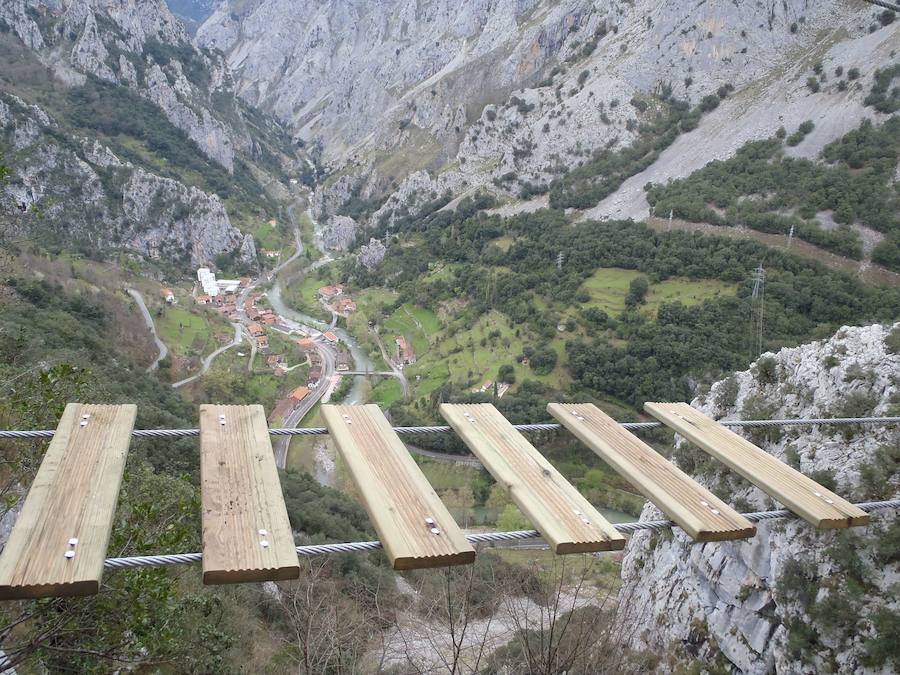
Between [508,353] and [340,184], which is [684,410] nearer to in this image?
[508,353]

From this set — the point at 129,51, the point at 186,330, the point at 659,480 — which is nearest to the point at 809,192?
the point at 659,480

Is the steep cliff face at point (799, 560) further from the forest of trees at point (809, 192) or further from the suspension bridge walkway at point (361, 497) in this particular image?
the forest of trees at point (809, 192)

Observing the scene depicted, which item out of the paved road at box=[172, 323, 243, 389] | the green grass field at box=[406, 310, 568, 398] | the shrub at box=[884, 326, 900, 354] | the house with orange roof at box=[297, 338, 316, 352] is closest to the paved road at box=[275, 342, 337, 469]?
the house with orange roof at box=[297, 338, 316, 352]

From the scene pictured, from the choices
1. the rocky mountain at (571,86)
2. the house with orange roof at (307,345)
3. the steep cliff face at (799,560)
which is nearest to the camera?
the steep cliff face at (799,560)

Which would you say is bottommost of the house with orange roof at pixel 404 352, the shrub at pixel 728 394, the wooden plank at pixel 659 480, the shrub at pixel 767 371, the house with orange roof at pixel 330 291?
the house with orange roof at pixel 404 352

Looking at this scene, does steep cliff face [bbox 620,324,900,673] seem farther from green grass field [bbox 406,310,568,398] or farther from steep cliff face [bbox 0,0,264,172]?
steep cliff face [bbox 0,0,264,172]

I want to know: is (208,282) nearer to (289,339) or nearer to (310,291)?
(310,291)

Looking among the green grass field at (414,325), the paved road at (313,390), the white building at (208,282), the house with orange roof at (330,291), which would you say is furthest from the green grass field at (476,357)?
the white building at (208,282)
